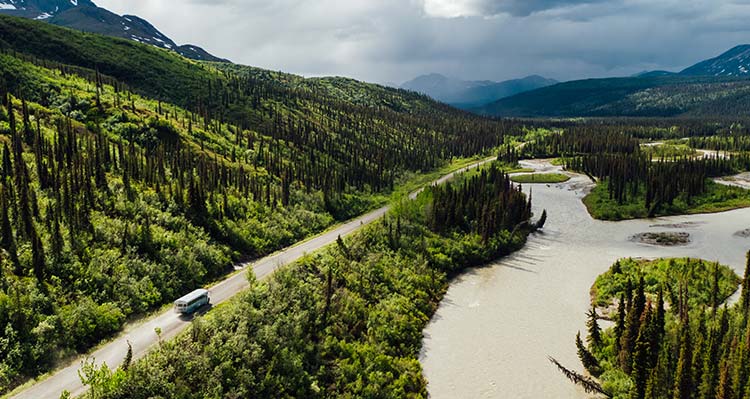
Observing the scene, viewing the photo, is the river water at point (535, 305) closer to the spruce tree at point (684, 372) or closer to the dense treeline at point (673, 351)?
the dense treeline at point (673, 351)

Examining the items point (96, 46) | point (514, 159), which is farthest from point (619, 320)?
point (96, 46)

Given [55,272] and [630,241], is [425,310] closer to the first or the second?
[55,272]

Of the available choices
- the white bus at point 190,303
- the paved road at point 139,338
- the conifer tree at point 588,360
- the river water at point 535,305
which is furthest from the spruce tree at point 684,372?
the white bus at point 190,303

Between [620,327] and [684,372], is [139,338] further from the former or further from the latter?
[620,327]

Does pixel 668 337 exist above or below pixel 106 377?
below

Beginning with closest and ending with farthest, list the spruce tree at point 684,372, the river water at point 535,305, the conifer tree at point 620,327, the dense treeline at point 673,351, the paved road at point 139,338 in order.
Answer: the paved road at point 139,338, the spruce tree at point 684,372, the dense treeline at point 673,351, the river water at point 535,305, the conifer tree at point 620,327

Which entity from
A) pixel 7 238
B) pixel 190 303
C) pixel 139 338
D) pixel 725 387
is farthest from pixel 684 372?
pixel 7 238
